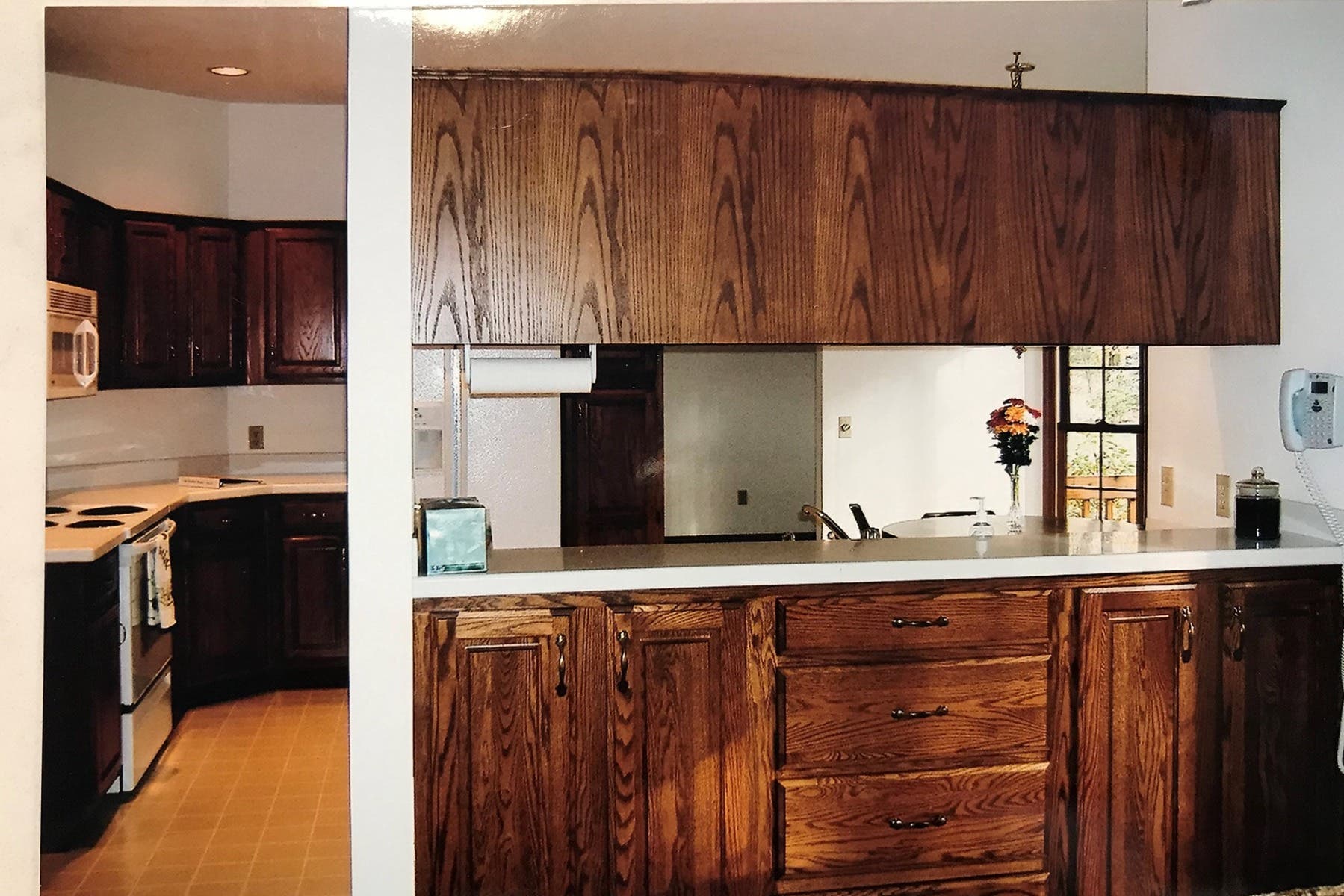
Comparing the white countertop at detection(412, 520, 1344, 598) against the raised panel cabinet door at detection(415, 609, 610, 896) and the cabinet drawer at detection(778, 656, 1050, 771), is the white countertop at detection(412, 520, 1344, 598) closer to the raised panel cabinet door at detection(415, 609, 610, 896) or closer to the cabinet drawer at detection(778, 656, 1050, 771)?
the raised panel cabinet door at detection(415, 609, 610, 896)

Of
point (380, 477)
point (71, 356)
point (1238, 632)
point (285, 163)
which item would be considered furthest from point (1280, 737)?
point (285, 163)

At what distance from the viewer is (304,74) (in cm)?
540

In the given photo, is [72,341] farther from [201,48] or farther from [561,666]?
[561,666]

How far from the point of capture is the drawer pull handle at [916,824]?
289cm

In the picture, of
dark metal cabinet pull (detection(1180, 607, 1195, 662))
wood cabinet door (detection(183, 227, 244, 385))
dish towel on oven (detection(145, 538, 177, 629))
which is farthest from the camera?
wood cabinet door (detection(183, 227, 244, 385))

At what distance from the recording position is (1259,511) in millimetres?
3215

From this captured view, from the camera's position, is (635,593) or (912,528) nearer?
(635,593)

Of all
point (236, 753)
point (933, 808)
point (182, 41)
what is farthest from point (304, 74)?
point (933, 808)

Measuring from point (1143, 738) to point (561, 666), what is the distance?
4.96 feet

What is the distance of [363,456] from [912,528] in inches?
105

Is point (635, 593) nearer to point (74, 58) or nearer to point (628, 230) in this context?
point (628, 230)

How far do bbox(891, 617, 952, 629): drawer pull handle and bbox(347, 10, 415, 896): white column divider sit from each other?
118 cm

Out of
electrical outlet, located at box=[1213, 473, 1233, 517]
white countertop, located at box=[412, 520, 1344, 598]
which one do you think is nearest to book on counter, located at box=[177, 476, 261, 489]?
white countertop, located at box=[412, 520, 1344, 598]

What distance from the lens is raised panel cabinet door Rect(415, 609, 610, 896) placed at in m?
2.71
